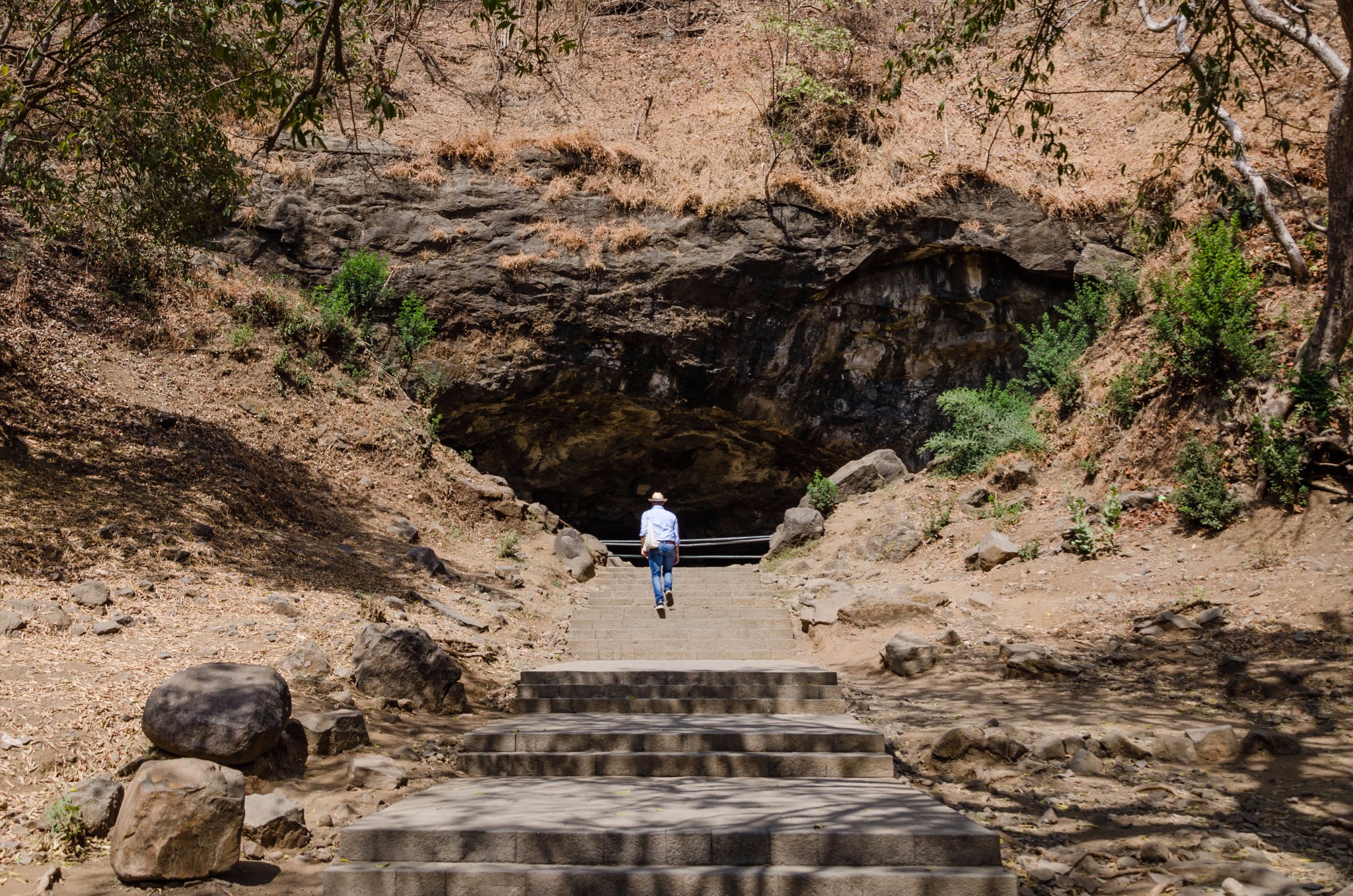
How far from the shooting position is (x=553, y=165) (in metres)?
16.3

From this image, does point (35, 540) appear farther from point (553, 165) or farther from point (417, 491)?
point (553, 165)

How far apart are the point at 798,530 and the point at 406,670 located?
26.9ft

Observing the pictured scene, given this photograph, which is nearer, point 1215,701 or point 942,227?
point 1215,701

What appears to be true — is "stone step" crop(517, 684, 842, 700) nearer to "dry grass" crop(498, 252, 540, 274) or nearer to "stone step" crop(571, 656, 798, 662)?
"stone step" crop(571, 656, 798, 662)

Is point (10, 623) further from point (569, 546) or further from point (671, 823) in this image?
point (569, 546)

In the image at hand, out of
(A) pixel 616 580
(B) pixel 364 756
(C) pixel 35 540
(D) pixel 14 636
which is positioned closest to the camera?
(B) pixel 364 756

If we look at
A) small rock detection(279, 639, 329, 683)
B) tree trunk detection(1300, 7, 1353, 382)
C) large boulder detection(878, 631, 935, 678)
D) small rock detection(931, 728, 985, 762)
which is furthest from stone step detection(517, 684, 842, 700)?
tree trunk detection(1300, 7, 1353, 382)

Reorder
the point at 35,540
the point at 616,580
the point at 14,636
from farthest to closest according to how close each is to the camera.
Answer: the point at 616,580 < the point at 35,540 < the point at 14,636

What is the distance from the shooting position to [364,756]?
206 inches

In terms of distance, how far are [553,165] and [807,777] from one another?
13719mm

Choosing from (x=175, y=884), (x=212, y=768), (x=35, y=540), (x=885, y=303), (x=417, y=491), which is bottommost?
(x=175, y=884)

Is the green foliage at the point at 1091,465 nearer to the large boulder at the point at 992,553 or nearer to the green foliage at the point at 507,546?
the large boulder at the point at 992,553

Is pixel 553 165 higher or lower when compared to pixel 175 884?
higher

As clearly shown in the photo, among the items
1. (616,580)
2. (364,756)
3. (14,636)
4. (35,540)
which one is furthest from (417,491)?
(364,756)
